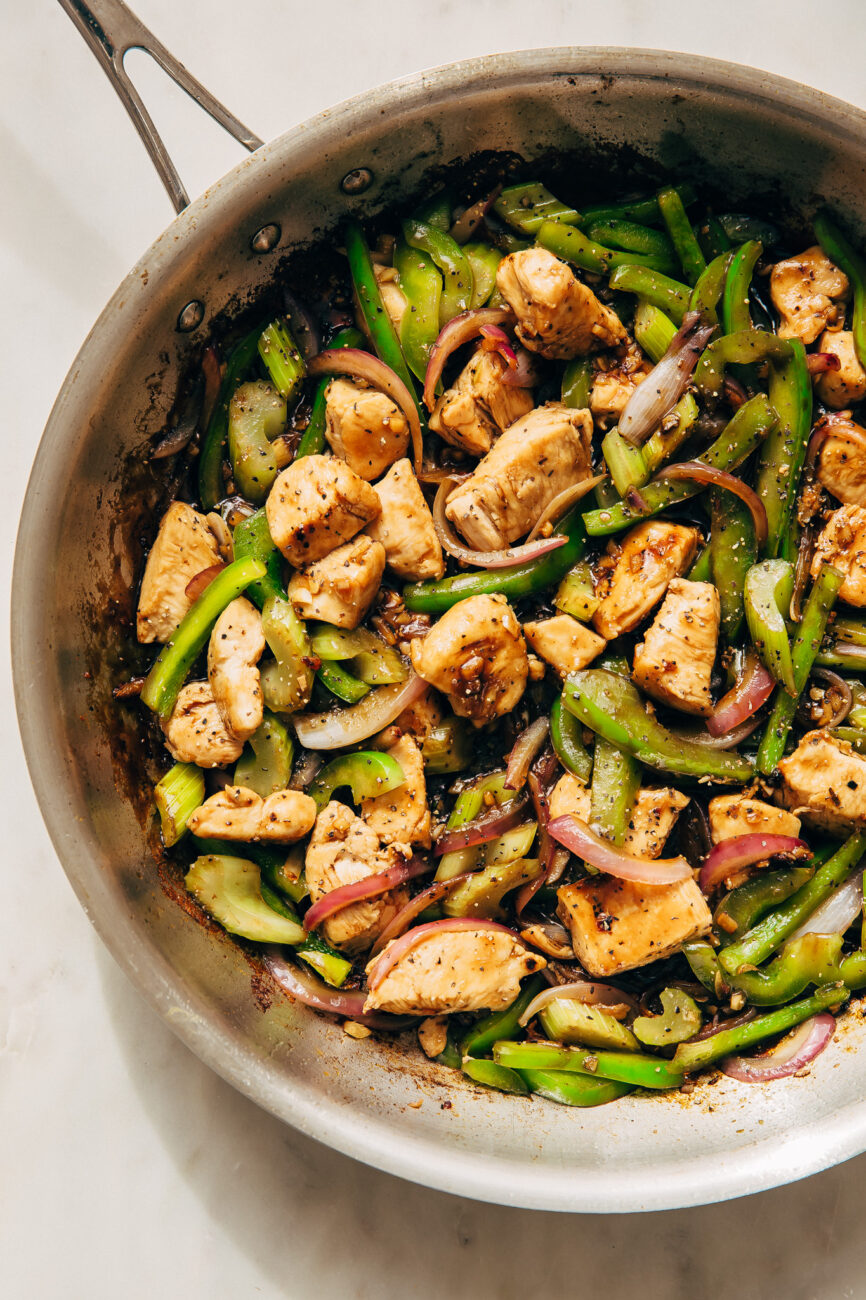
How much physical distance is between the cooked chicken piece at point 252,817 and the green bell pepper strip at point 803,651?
49.5 inches

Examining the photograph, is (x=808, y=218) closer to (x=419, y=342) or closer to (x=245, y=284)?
(x=419, y=342)

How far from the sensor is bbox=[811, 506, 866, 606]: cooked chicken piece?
2412mm

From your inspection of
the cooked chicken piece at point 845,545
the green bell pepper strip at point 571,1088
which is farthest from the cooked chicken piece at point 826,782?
the green bell pepper strip at point 571,1088

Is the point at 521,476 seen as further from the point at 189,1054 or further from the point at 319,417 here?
the point at 189,1054

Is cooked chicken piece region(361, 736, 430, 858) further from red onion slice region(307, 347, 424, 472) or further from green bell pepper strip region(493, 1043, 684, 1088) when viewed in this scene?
red onion slice region(307, 347, 424, 472)

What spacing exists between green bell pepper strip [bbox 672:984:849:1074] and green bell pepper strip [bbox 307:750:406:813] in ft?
3.45

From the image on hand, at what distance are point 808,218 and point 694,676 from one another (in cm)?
130

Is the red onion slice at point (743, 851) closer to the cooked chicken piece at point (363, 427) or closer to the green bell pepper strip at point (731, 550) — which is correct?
the green bell pepper strip at point (731, 550)

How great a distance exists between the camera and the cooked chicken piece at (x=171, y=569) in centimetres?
244

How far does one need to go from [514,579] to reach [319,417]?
0.72m

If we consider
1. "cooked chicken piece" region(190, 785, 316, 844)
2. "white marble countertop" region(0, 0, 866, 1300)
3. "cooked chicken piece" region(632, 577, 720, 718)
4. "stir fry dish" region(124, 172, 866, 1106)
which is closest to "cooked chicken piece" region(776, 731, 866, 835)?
Answer: "stir fry dish" region(124, 172, 866, 1106)

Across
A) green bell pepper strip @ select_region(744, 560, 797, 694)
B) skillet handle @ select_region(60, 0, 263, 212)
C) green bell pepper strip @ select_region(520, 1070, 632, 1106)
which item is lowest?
green bell pepper strip @ select_region(520, 1070, 632, 1106)

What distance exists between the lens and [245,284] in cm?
241

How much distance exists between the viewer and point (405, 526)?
2.45 meters
